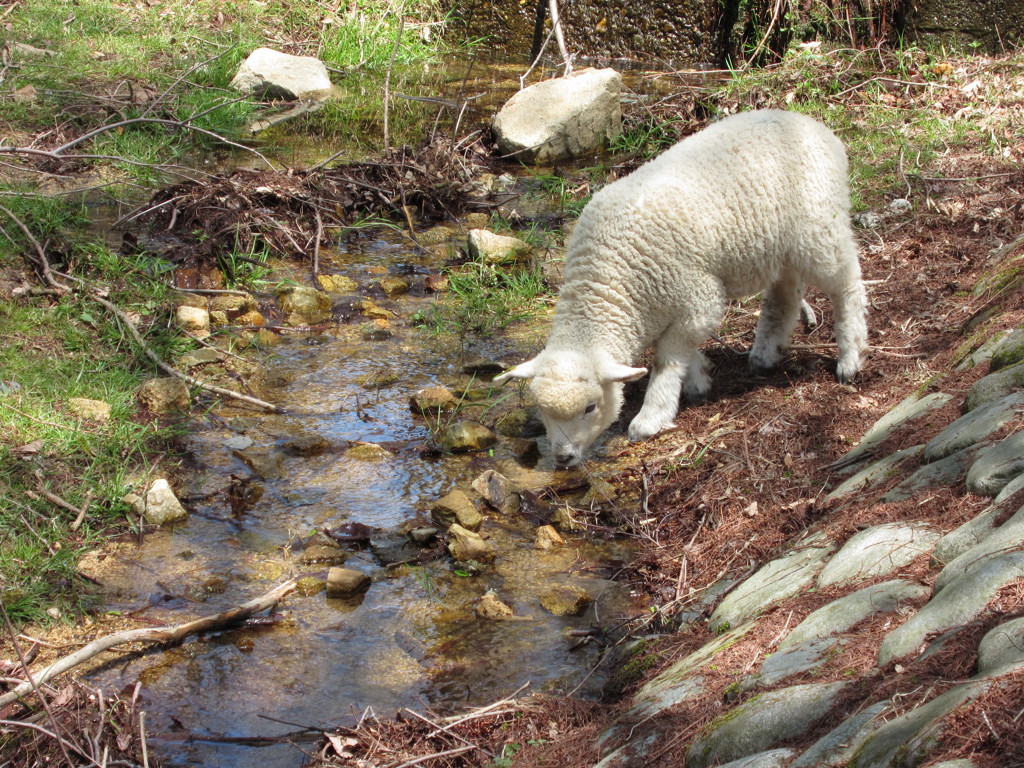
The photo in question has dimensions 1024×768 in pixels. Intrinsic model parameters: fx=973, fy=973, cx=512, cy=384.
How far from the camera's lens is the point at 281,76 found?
11305 mm

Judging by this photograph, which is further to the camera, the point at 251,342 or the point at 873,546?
the point at 251,342

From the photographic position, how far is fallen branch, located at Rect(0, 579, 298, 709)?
3357 millimetres

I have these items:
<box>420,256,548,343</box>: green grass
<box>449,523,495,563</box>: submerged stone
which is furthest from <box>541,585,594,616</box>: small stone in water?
<box>420,256,548,343</box>: green grass

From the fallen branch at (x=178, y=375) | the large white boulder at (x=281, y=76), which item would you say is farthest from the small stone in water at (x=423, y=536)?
the large white boulder at (x=281, y=76)

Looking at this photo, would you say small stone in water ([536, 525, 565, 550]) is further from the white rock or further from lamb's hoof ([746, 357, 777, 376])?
the white rock

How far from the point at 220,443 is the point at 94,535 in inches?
41.3

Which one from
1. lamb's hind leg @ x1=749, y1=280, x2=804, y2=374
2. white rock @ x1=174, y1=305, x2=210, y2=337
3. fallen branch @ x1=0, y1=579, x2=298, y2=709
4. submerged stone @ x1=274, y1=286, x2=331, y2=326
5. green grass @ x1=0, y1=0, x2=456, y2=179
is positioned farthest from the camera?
green grass @ x1=0, y1=0, x2=456, y2=179

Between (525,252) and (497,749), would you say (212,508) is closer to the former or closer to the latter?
(497,749)

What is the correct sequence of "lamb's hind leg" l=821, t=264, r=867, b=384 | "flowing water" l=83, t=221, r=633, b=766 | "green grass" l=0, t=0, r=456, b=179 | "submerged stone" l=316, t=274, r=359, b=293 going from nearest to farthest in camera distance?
1. "flowing water" l=83, t=221, r=633, b=766
2. "lamb's hind leg" l=821, t=264, r=867, b=384
3. "submerged stone" l=316, t=274, r=359, b=293
4. "green grass" l=0, t=0, r=456, b=179

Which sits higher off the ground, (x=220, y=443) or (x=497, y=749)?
(x=497, y=749)

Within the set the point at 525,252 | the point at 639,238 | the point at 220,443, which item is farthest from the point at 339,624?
the point at 525,252

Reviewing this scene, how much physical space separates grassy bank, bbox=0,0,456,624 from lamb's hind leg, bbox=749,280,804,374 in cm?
356

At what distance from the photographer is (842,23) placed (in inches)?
411

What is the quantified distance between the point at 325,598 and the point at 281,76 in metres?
8.52
